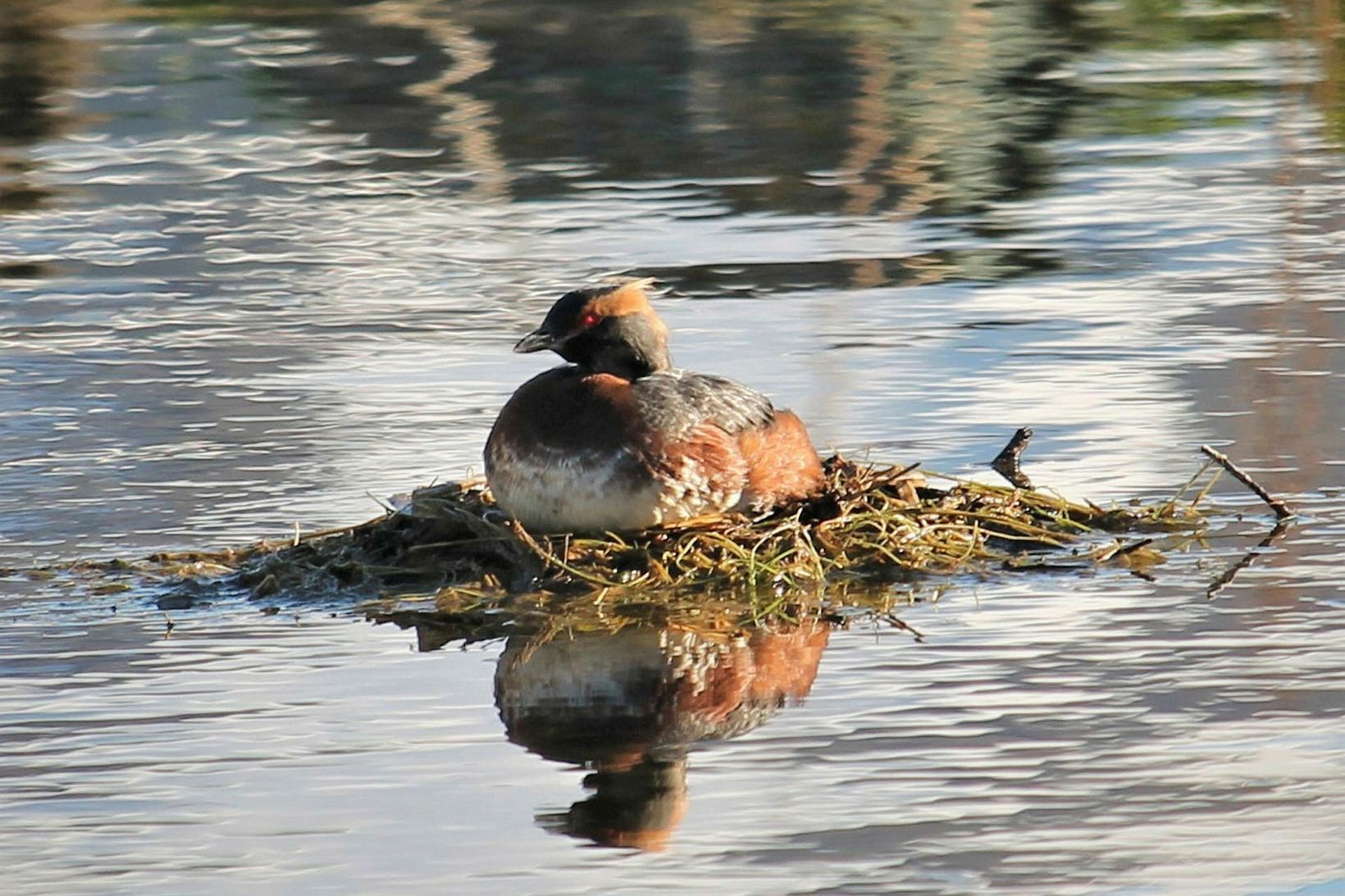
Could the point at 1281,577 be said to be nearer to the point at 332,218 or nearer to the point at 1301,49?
the point at 332,218

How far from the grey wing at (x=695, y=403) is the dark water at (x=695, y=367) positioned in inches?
33.8

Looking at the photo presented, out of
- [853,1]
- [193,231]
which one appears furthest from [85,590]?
[853,1]

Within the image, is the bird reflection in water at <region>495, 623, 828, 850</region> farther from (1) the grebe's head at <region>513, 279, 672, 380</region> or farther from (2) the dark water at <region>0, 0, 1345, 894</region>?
(1) the grebe's head at <region>513, 279, 672, 380</region>

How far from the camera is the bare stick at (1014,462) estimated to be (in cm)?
883

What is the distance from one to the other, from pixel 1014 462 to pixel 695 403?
142cm

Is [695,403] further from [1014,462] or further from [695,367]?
[695,367]

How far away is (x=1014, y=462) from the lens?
8906mm

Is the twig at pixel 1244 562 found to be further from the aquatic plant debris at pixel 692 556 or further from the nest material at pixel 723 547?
the nest material at pixel 723 547

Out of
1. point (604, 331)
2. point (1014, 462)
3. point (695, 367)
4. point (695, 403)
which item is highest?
point (604, 331)

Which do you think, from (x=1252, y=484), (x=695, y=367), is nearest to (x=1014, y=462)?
(x=1252, y=484)

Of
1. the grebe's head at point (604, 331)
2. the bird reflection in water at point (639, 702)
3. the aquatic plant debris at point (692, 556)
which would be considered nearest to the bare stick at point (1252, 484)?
the aquatic plant debris at point (692, 556)

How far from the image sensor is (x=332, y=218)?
47.7 feet

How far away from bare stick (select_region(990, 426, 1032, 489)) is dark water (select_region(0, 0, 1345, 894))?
15 centimetres

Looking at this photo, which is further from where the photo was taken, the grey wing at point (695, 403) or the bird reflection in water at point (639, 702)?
the grey wing at point (695, 403)
